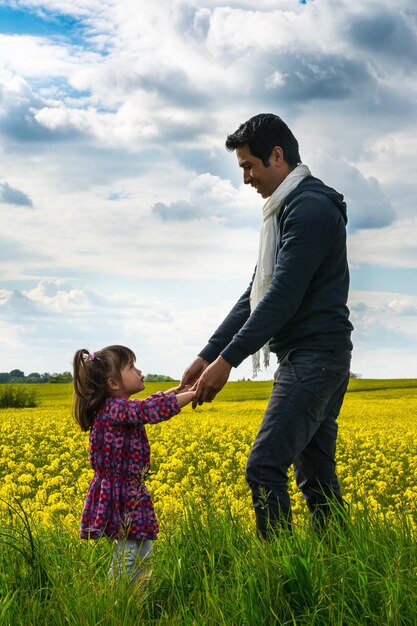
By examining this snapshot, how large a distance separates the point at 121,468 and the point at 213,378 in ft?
2.33

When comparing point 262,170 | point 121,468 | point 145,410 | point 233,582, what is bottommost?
point 233,582

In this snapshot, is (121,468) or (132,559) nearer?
(132,559)

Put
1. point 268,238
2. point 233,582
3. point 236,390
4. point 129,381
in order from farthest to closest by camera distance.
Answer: point 236,390, point 268,238, point 129,381, point 233,582

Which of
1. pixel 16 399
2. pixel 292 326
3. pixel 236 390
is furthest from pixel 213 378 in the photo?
pixel 236 390

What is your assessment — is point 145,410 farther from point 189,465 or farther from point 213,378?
point 189,465

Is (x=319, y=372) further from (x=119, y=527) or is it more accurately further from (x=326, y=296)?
(x=119, y=527)

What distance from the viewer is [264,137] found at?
4523mm

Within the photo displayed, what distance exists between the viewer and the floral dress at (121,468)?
4246 millimetres

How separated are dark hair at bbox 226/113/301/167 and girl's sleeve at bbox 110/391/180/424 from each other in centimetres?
147

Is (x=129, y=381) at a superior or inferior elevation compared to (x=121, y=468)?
superior

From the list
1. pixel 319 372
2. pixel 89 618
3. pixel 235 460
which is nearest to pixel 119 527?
pixel 89 618

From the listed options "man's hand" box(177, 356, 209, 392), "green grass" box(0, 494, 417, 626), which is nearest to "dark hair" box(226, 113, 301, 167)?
"man's hand" box(177, 356, 209, 392)

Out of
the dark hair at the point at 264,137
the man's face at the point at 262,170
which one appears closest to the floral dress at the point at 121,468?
the man's face at the point at 262,170

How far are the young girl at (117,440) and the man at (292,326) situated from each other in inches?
13.6
